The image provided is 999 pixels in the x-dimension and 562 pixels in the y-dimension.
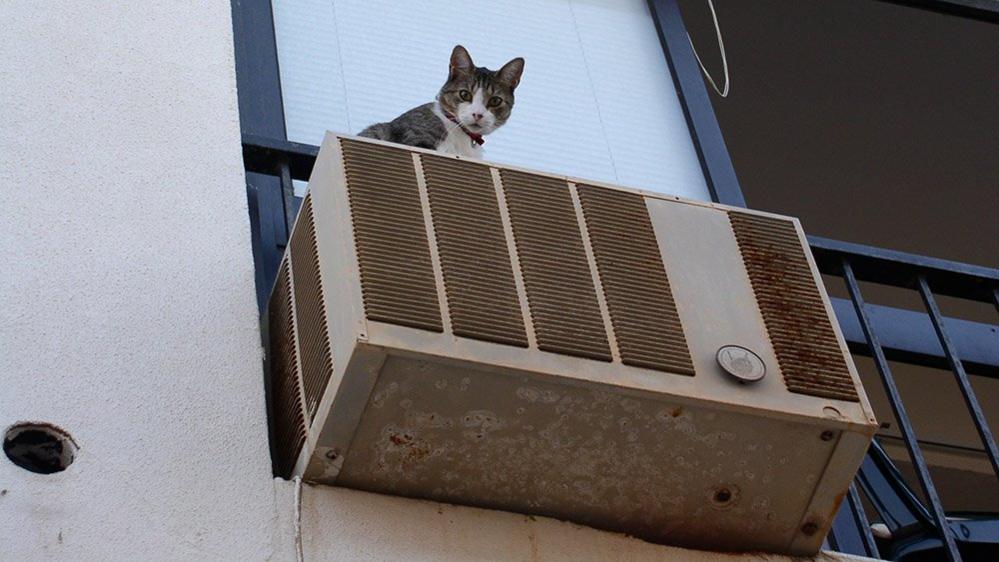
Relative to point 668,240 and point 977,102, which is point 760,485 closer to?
point 668,240

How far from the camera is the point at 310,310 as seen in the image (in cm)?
273

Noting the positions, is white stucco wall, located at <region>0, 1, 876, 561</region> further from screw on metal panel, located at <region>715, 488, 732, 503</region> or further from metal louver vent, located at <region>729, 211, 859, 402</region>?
metal louver vent, located at <region>729, 211, 859, 402</region>

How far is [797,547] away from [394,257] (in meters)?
0.96

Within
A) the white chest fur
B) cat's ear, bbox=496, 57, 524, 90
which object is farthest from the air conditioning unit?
cat's ear, bbox=496, 57, 524, 90

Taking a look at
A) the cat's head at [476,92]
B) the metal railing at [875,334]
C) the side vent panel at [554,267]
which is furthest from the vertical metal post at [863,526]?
the cat's head at [476,92]

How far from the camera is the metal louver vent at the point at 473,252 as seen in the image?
2.56 m

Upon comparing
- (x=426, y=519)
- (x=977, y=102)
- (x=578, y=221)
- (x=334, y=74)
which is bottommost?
(x=426, y=519)

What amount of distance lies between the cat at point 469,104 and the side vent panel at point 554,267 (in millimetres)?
1315

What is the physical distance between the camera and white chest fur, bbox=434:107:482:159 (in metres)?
4.23

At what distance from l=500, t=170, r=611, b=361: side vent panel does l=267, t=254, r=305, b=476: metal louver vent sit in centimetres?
45

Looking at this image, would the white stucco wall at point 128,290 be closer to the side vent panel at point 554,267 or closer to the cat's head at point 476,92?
the side vent panel at point 554,267

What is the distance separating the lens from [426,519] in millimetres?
2697

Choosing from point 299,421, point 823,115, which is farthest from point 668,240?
point 823,115

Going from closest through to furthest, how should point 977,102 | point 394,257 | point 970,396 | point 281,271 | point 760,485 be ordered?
1. point 394,257
2. point 760,485
3. point 281,271
4. point 970,396
5. point 977,102
